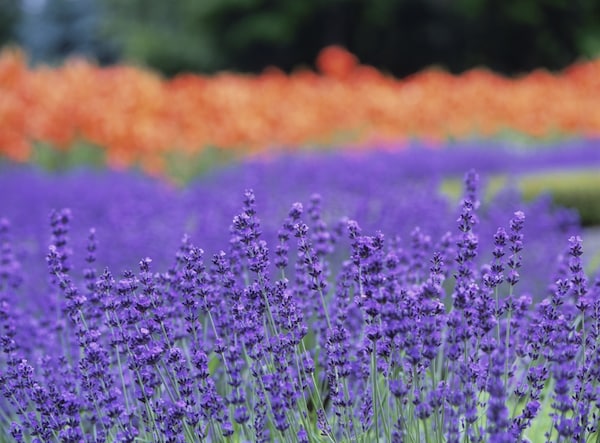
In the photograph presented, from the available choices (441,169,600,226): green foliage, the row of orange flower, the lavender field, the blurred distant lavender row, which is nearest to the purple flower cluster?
the lavender field

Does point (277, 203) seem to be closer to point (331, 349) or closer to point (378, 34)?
point (331, 349)

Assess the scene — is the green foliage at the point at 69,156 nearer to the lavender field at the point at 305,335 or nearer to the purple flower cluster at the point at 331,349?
the lavender field at the point at 305,335

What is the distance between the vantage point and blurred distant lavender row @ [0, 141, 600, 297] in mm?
4199

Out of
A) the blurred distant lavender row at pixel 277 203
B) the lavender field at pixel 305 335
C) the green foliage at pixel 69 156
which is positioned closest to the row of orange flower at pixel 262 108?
the green foliage at pixel 69 156

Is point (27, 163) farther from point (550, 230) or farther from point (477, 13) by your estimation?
point (477, 13)

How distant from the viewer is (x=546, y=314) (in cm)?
204

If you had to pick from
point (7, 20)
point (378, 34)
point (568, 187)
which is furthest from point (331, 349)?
point (7, 20)

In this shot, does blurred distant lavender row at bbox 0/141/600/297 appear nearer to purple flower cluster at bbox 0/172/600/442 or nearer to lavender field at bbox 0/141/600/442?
lavender field at bbox 0/141/600/442

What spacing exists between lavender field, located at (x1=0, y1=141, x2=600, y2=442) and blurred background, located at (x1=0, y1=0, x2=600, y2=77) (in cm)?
1686

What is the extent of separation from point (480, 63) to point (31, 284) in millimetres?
18494

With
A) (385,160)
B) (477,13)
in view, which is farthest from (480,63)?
(385,160)

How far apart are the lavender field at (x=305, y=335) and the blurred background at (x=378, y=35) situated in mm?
16857

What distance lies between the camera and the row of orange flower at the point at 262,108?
26.9 ft

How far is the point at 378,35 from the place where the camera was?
21672mm
